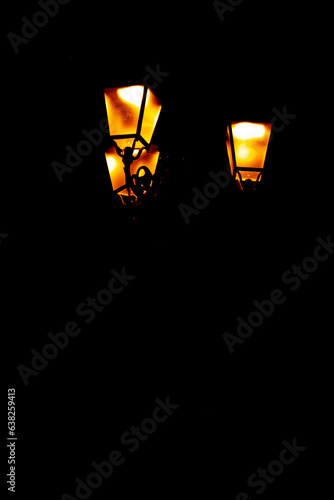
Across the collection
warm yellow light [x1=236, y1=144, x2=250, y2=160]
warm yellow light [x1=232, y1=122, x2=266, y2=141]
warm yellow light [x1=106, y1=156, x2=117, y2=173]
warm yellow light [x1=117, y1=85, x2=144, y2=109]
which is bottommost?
warm yellow light [x1=236, y1=144, x2=250, y2=160]

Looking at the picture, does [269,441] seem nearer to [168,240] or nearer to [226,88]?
[168,240]

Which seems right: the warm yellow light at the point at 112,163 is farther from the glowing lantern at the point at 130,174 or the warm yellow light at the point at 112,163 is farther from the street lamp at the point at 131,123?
the street lamp at the point at 131,123

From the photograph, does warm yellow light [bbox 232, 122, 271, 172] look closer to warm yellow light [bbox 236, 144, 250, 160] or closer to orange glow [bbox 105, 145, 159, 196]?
warm yellow light [bbox 236, 144, 250, 160]

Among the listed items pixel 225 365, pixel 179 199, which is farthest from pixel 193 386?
A: pixel 179 199

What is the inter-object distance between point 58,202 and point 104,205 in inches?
29.6

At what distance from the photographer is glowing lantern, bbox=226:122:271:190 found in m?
3.23

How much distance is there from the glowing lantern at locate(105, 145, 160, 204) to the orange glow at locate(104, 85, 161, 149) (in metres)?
0.15

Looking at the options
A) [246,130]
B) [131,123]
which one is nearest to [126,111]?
[131,123]

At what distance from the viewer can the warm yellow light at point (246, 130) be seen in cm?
322

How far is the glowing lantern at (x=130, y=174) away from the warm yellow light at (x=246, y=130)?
65 centimetres

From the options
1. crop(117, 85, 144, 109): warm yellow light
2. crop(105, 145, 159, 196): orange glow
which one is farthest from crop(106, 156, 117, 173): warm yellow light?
crop(117, 85, 144, 109): warm yellow light


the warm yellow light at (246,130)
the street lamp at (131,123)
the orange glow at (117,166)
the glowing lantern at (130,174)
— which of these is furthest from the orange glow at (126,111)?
the warm yellow light at (246,130)

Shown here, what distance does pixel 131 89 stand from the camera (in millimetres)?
2744

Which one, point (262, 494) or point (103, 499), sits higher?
point (103, 499)
